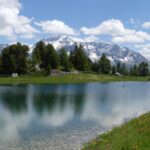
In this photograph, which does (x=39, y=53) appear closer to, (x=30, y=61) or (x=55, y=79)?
(x=30, y=61)

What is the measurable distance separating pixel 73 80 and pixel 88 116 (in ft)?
402

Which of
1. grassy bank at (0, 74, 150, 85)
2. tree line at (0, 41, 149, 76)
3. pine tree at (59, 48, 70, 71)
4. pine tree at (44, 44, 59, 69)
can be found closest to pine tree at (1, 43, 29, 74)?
tree line at (0, 41, 149, 76)

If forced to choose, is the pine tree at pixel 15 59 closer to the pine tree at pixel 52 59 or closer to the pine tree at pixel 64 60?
the pine tree at pixel 52 59

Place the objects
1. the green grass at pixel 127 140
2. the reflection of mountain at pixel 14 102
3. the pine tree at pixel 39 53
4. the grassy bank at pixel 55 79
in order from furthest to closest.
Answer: the pine tree at pixel 39 53, the grassy bank at pixel 55 79, the reflection of mountain at pixel 14 102, the green grass at pixel 127 140

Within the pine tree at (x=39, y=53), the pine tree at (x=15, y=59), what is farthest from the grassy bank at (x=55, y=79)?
the pine tree at (x=39, y=53)

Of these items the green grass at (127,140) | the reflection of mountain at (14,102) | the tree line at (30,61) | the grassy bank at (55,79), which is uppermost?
the tree line at (30,61)

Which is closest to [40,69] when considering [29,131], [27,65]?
[27,65]

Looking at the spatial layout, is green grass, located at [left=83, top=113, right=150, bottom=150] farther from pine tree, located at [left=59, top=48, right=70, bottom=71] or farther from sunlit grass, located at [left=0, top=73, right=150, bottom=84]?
pine tree, located at [left=59, top=48, right=70, bottom=71]

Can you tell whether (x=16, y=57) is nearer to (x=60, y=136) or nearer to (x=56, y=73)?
(x=56, y=73)

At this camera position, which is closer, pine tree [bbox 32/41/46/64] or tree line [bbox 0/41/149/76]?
tree line [bbox 0/41/149/76]

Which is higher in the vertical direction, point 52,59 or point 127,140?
point 52,59

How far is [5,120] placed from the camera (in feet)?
144

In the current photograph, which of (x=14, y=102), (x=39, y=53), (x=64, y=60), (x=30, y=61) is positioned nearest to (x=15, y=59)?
(x=30, y=61)

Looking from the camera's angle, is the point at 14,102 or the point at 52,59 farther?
the point at 52,59
